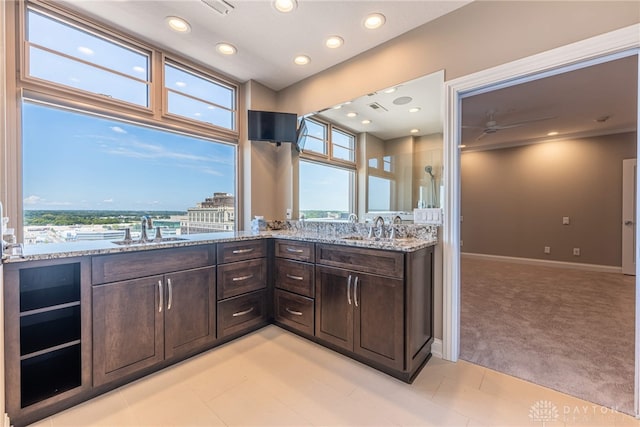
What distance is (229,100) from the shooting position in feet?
10.8

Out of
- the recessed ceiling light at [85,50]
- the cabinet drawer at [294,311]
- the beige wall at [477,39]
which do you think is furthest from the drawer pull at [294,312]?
the recessed ceiling light at [85,50]

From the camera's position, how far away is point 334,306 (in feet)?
7.34

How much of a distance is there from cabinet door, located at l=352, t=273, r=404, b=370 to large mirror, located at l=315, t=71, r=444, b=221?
78cm

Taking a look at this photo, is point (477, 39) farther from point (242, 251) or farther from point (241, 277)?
point (241, 277)

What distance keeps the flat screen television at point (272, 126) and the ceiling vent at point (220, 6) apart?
109 cm

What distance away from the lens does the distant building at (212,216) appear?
2.99 meters

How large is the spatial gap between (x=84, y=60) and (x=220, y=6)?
1231 millimetres

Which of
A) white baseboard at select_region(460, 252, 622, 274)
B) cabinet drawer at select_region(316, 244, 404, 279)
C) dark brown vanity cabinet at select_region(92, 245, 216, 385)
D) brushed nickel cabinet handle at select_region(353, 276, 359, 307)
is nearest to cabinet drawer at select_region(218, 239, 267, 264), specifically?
dark brown vanity cabinet at select_region(92, 245, 216, 385)

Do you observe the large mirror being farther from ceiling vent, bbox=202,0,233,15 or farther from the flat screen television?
ceiling vent, bbox=202,0,233,15

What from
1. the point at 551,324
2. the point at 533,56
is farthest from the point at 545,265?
the point at 533,56

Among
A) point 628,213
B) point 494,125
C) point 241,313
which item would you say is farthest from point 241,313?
A: point 628,213

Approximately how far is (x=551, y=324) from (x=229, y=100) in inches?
170

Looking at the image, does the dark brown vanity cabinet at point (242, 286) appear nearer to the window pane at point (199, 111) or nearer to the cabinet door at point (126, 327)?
the cabinet door at point (126, 327)

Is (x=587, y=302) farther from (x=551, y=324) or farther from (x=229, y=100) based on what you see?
(x=229, y=100)
